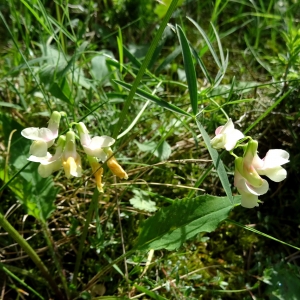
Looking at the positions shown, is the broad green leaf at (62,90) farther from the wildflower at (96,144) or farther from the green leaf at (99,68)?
the wildflower at (96,144)

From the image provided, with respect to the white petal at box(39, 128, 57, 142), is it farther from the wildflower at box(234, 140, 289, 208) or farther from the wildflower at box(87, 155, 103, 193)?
the wildflower at box(234, 140, 289, 208)

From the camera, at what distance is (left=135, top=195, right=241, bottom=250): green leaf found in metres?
1.03

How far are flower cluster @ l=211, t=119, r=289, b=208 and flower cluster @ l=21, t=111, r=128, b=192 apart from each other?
21cm

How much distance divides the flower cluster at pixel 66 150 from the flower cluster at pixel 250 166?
0.21 metres

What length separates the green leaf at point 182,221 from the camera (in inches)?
40.5

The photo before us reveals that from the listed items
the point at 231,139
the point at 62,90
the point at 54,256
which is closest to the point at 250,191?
the point at 231,139

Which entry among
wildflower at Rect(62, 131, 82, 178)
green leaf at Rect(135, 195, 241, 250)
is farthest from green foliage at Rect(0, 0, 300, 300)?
wildflower at Rect(62, 131, 82, 178)

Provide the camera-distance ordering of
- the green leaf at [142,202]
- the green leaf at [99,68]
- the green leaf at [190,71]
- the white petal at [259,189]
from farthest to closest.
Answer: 1. the green leaf at [99,68]
2. the green leaf at [142,202]
3. the green leaf at [190,71]
4. the white petal at [259,189]

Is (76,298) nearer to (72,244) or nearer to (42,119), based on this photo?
(72,244)

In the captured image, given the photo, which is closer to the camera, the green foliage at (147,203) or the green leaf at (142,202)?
the green foliage at (147,203)

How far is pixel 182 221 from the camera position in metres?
1.07

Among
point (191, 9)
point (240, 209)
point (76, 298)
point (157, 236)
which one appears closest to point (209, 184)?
point (240, 209)

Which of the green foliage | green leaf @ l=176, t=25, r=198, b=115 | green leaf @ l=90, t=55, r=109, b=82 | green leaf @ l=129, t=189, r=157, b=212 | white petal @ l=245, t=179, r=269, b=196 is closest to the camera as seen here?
white petal @ l=245, t=179, r=269, b=196

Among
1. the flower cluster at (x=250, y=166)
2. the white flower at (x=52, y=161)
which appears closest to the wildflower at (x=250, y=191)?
the flower cluster at (x=250, y=166)
